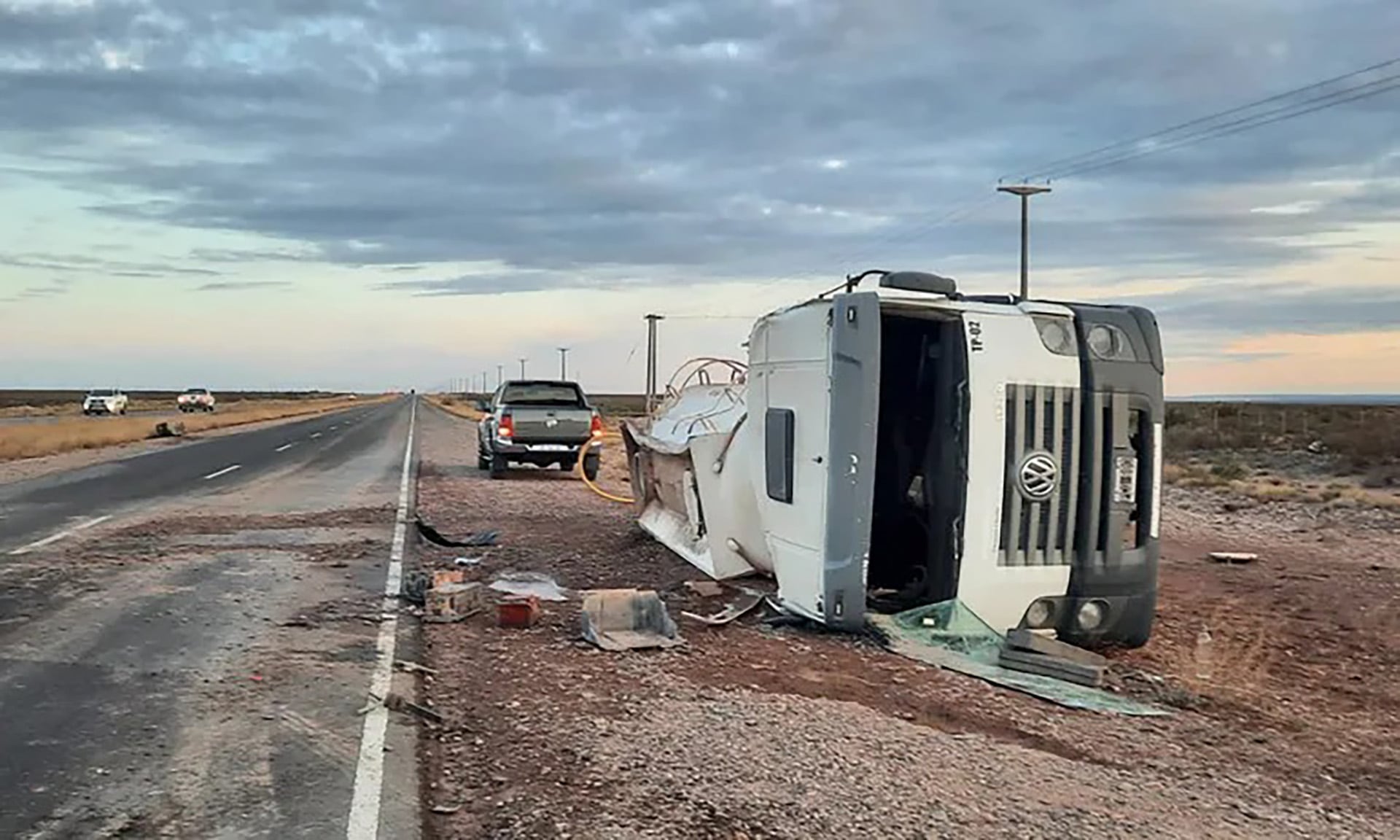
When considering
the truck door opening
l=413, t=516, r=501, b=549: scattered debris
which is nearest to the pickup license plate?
the truck door opening

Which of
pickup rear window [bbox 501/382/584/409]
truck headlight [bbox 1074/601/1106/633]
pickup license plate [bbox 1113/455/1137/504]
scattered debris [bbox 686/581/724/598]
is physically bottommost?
scattered debris [bbox 686/581/724/598]

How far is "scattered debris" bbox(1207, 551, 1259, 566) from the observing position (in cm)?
1490

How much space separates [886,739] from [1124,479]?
3440mm

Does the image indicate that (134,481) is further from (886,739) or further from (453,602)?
(886,739)

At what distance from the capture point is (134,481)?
23.4 m

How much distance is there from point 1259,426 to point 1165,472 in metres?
30.3

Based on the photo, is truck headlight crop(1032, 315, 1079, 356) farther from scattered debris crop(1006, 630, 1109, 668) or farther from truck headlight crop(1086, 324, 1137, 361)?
scattered debris crop(1006, 630, 1109, 668)

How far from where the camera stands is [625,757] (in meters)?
5.86

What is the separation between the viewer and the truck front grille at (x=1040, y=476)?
27.8 ft

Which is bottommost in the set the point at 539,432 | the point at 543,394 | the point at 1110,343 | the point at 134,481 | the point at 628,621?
the point at 134,481

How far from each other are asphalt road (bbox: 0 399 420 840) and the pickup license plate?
4.93 metres

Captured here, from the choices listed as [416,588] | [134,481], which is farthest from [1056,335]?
[134,481]

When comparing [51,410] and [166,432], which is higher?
[166,432]

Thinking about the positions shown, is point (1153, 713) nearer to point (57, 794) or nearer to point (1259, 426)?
point (57, 794)
